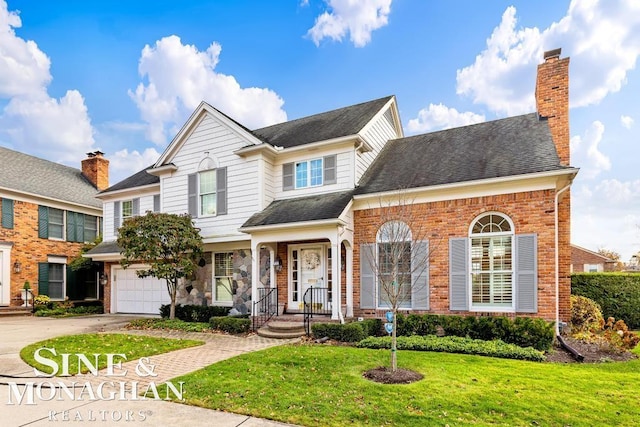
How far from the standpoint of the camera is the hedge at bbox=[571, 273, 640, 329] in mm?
12914

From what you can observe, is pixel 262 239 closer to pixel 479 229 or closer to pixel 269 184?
pixel 269 184

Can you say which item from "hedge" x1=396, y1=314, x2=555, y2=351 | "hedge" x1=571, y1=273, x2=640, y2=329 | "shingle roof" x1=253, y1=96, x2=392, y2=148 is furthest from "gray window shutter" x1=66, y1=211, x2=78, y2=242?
"hedge" x1=571, y1=273, x2=640, y2=329

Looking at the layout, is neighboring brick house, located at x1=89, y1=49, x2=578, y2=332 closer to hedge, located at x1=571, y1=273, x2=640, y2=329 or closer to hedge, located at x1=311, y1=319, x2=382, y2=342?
hedge, located at x1=311, y1=319, x2=382, y2=342

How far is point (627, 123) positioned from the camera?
1275cm

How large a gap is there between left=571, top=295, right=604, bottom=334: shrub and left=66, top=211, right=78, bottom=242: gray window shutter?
73.2 feet

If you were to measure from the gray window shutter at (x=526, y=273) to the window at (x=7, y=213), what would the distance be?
2057 centimetres

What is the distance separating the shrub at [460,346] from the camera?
7.46m

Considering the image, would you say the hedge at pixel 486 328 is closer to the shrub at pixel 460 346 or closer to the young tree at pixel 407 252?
the shrub at pixel 460 346

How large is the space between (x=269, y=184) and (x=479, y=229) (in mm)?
7012

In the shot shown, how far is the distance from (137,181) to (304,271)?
383 inches

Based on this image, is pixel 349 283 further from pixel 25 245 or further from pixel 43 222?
pixel 43 222

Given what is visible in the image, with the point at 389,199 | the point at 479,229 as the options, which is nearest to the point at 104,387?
the point at 389,199

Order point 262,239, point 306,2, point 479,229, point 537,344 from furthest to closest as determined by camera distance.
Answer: point 306,2 < point 262,239 < point 479,229 < point 537,344

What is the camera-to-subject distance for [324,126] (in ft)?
45.4
